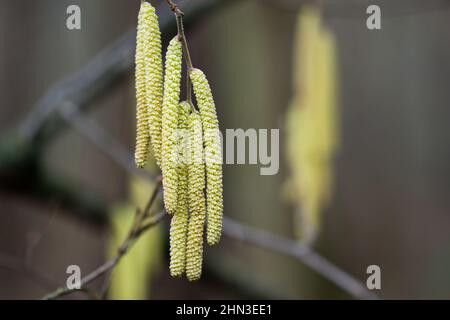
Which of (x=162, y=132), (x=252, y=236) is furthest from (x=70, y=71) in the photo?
(x=162, y=132)

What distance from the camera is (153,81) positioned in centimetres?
54

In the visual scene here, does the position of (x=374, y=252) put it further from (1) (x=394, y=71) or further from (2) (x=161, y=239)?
(2) (x=161, y=239)

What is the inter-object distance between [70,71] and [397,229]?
4.07ft

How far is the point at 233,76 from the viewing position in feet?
7.00

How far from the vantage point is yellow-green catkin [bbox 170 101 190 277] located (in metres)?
0.54

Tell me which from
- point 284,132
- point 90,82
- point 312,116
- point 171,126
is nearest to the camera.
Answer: point 171,126

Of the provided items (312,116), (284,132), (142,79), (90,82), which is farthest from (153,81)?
(284,132)

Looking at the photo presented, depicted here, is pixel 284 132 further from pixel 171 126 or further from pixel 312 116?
pixel 171 126

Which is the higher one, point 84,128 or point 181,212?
point 84,128

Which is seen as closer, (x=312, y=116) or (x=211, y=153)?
(x=211, y=153)

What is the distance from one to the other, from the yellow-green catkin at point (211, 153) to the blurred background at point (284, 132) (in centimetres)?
141

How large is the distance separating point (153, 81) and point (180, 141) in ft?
0.19

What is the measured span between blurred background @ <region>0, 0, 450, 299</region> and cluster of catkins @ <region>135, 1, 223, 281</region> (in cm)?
140

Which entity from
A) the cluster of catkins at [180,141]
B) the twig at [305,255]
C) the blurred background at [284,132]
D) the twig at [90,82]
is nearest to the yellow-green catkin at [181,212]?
the cluster of catkins at [180,141]
